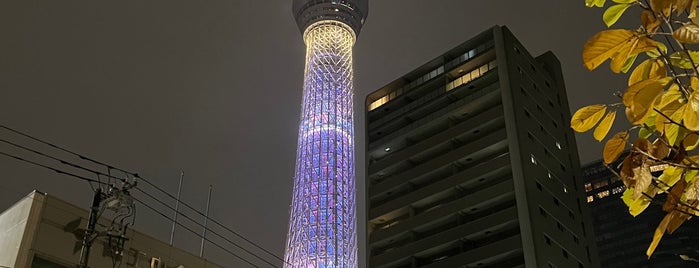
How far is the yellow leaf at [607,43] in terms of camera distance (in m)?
3.02

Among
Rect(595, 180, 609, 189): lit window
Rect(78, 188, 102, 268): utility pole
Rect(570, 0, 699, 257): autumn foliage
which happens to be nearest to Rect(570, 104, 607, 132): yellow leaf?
Rect(570, 0, 699, 257): autumn foliage

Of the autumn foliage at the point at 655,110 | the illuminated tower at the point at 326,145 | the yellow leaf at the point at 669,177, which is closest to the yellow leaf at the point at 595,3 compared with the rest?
the autumn foliage at the point at 655,110

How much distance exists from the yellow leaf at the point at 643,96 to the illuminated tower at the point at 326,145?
56.3m

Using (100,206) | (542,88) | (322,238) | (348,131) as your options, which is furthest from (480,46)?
(100,206)

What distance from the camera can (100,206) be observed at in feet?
55.4

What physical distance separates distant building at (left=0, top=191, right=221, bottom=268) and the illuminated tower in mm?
37089

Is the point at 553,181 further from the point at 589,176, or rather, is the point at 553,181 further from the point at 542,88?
the point at 589,176

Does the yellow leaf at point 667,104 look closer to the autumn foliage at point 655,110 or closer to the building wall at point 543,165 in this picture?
the autumn foliage at point 655,110

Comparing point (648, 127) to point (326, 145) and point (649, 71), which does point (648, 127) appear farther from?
point (326, 145)

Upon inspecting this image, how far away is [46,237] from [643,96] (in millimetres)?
20792

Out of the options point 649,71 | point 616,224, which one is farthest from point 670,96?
point 616,224

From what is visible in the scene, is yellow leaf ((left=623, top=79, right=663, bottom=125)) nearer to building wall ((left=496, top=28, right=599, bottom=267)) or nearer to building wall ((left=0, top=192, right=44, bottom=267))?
building wall ((left=0, top=192, right=44, bottom=267))

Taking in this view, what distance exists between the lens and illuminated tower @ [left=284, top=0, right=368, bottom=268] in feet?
197

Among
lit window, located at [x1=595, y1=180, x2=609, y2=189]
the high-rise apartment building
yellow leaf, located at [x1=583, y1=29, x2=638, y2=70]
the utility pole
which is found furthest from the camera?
lit window, located at [x1=595, y1=180, x2=609, y2=189]
